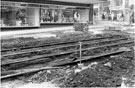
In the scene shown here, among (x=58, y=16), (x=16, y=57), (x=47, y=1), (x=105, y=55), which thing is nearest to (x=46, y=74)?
(x=16, y=57)

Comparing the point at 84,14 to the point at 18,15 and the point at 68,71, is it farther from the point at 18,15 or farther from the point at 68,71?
the point at 68,71

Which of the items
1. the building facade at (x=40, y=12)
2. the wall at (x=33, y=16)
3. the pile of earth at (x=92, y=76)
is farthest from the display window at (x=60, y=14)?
the pile of earth at (x=92, y=76)

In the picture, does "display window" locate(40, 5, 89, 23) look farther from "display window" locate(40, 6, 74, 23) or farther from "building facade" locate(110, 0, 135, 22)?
"building facade" locate(110, 0, 135, 22)

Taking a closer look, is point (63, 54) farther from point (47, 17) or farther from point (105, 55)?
point (47, 17)

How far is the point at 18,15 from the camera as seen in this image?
28281mm

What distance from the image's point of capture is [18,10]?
2808 centimetres

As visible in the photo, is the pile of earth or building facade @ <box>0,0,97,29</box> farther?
building facade @ <box>0,0,97,29</box>

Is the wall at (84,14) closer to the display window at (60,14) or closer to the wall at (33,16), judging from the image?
the display window at (60,14)

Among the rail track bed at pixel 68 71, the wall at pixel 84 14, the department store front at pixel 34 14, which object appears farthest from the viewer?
the wall at pixel 84 14

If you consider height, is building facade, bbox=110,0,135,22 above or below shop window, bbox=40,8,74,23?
above

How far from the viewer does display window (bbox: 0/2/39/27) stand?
26688 mm

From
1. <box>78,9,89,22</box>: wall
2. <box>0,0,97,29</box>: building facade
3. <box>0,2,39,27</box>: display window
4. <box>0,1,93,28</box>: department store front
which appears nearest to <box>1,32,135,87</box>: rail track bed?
<box>0,2,39,27</box>: display window

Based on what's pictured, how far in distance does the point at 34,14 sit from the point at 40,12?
48.9 inches

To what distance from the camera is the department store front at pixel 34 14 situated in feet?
88.4
